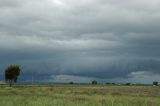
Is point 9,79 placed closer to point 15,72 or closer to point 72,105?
point 15,72

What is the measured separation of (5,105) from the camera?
29438 mm

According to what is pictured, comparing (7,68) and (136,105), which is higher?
(7,68)

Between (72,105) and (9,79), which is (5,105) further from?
(9,79)

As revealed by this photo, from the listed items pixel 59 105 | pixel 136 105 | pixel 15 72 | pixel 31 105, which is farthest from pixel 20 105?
pixel 15 72

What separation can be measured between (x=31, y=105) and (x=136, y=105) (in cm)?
950

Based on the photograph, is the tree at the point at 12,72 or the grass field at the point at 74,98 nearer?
the grass field at the point at 74,98

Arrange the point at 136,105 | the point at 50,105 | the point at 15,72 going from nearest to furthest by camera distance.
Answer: the point at 50,105 < the point at 136,105 < the point at 15,72

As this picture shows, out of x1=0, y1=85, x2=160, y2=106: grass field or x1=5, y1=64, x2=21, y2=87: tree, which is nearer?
x1=0, y1=85, x2=160, y2=106: grass field

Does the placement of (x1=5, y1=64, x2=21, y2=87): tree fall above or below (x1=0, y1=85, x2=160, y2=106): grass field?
above

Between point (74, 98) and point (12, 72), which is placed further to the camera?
point (12, 72)

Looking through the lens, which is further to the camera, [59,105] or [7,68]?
[7,68]

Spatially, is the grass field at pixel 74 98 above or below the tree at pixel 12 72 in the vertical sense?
below

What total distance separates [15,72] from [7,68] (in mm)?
3881

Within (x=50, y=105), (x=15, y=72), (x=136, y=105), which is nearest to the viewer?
(x=50, y=105)
